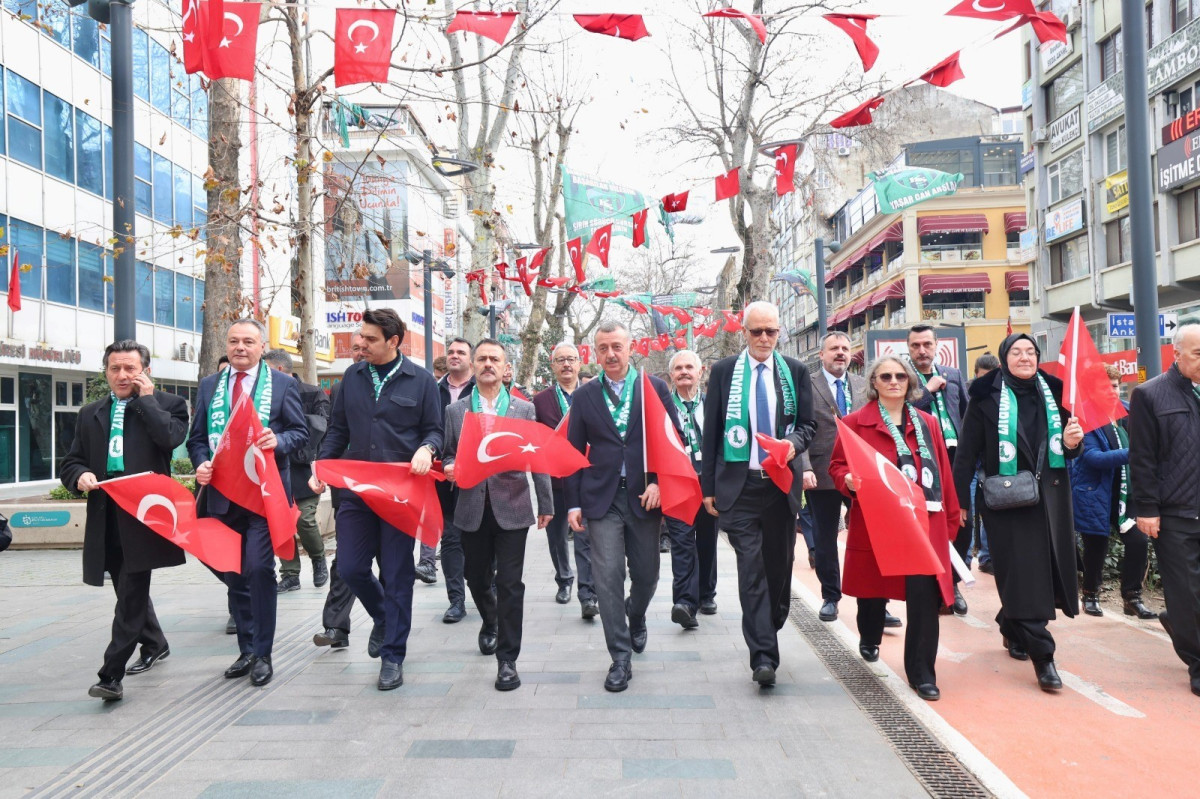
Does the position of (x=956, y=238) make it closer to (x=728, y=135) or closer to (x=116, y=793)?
(x=728, y=135)

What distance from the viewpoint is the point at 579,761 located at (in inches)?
163

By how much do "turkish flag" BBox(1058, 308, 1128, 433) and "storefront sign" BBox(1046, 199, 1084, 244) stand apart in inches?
1208

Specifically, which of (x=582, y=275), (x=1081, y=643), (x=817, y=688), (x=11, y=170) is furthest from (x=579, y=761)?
(x=11, y=170)

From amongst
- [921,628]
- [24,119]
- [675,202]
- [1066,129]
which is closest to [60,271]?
[24,119]

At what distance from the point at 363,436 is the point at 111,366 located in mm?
1392

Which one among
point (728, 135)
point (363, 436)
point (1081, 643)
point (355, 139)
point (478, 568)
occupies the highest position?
point (355, 139)

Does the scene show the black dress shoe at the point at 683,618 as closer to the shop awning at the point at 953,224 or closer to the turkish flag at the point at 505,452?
the turkish flag at the point at 505,452

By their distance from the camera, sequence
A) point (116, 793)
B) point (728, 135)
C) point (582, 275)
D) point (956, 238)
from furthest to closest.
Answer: point (956, 238)
point (728, 135)
point (582, 275)
point (116, 793)

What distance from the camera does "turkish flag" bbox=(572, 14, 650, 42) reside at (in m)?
7.77

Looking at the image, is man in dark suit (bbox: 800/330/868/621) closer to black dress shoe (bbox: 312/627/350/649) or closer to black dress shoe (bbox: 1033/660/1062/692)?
black dress shoe (bbox: 1033/660/1062/692)

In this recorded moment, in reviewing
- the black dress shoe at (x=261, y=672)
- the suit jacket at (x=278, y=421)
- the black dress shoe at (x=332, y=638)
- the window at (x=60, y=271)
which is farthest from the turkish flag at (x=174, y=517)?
the window at (x=60, y=271)

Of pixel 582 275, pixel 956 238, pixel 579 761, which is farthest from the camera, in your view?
pixel 956 238

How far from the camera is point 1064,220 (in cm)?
3416

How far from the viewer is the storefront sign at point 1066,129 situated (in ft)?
108
